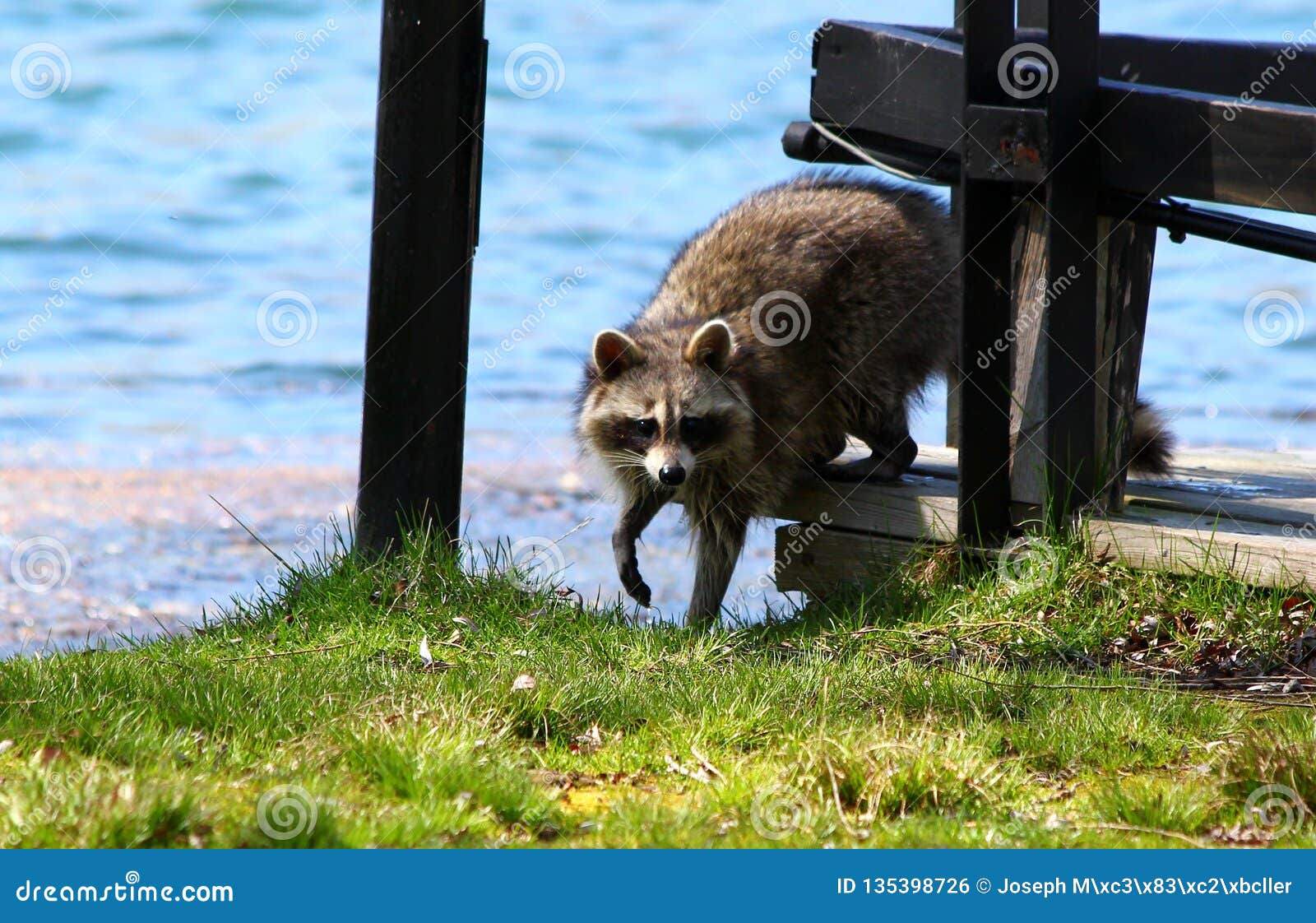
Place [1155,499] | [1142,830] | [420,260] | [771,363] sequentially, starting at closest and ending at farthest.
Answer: [1142,830], [420,260], [1155,499], [771,363]

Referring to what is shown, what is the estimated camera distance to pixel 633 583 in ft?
19.5

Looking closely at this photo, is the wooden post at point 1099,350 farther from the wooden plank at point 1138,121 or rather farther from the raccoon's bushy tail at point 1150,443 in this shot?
the raccoon's bushy tail at point 1150,443

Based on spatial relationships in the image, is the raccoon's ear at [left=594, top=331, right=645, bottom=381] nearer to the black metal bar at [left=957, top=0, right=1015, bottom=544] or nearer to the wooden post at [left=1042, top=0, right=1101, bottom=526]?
the black metal bar at [left=957, top=0, right=1015, bottom=544]

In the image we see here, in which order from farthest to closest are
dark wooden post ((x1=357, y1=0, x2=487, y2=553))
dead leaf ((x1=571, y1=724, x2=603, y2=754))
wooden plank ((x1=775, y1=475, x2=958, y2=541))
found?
wooden plank ((x1=775, y1=475, x2=958, y2=541)) < dark wooden post ((x1=357, y1=0, x2=487, y2=553)) < dead leaf ((x1=571, y1=724, x2=603, y2=754))

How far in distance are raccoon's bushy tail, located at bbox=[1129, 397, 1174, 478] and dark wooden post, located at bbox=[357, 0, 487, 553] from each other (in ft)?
8.41

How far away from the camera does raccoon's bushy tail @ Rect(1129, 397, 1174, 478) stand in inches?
226

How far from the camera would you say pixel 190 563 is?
321 inches

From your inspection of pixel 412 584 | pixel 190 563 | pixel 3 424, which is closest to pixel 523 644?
pixel 412 584

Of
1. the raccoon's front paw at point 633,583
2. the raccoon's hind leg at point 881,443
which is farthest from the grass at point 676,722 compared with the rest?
the raccoon's hind leg at point 881,443

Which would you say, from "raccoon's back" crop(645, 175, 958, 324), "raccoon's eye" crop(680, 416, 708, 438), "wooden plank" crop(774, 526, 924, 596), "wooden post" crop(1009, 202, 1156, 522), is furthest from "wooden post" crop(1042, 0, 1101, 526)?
"raccoon's eye" crop(680, 416, 708, 438)

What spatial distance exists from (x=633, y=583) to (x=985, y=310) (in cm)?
180

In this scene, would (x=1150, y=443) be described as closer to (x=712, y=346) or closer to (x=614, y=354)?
(x=712, y=346)

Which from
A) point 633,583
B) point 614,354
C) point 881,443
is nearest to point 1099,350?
point 881,443

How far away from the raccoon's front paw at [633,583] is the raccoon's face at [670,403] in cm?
35
